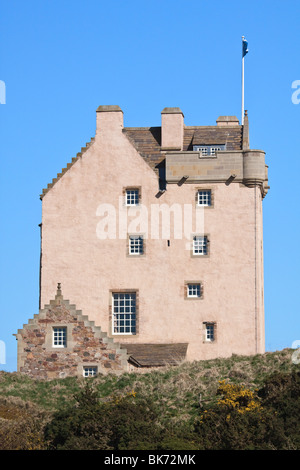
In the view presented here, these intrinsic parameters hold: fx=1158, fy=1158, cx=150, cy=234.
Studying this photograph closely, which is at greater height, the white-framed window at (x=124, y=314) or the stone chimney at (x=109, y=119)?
the stone chimney at (x=109, y=119)

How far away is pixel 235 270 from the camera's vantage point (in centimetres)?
6712

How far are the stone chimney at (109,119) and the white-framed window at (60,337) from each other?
13.3 meters

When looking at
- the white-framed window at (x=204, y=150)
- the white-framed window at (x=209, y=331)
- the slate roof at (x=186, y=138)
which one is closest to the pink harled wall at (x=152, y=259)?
the white-framed window at (x=209, y=331)

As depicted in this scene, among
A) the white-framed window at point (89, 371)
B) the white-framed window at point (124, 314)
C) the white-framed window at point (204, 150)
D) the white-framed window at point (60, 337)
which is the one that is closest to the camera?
the white-framed window at point (89, 371)

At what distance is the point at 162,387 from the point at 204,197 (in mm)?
13688

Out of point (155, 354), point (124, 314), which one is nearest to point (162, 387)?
point (155, 354)

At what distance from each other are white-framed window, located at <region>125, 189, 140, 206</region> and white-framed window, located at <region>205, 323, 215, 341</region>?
8396 mm

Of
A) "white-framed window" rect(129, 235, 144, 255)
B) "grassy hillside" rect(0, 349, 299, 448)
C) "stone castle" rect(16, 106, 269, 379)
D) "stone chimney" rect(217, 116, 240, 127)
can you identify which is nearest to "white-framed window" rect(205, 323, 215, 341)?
"stone castle" rect(16, 106, 269, 379)

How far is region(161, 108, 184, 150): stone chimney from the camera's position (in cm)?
7044

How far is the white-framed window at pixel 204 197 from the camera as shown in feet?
224

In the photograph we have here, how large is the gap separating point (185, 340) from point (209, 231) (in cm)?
652

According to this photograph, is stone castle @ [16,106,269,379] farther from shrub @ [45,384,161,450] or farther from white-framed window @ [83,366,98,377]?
shrub @ [45,384,161,450]

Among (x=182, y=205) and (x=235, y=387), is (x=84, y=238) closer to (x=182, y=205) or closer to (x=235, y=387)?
(x=182, y=205)

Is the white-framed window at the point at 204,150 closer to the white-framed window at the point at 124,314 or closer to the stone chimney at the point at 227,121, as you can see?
the stone chimney at the point at 227,121
